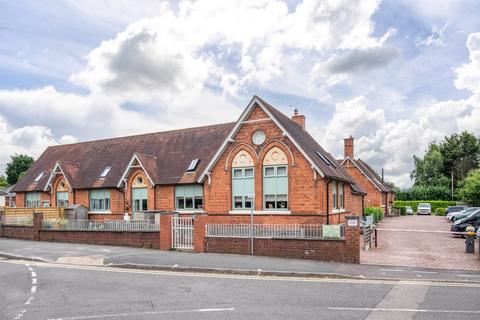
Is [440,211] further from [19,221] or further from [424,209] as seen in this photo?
[19,221]

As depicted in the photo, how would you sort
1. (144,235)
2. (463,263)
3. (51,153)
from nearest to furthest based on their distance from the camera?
1. (463,263)
2. (144,235)
3. (51,153)

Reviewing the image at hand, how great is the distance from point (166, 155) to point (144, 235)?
1005cm

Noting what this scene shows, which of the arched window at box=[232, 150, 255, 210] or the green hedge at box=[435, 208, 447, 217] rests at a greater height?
the arched window at box=[232, 150, 255, 210]

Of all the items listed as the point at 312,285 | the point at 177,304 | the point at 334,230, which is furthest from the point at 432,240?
the point at 177,304

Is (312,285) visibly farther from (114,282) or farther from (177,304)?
(114,282)

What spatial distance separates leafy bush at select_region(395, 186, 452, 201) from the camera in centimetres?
7374

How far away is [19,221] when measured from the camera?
27594mm

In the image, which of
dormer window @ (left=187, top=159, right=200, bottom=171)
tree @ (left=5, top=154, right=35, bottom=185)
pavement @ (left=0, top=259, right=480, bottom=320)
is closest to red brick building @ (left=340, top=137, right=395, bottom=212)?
dormer window @ (left=187, top=159, right=200, bottom=171)

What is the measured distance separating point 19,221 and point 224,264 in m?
18.3

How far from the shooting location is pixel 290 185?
22.4 meters

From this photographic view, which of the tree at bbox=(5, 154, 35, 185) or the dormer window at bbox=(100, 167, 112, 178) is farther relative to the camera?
the tree at bbox=(5, 154, 35, 185)

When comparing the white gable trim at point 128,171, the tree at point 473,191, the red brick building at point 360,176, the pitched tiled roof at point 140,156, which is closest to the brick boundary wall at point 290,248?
the pitched tiled roof at point 140,156

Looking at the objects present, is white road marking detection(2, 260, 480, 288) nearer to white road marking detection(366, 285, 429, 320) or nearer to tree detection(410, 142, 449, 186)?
white road marking detection(366, 285, 429, 320)

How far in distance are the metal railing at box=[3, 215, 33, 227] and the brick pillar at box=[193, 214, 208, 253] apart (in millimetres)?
13225
